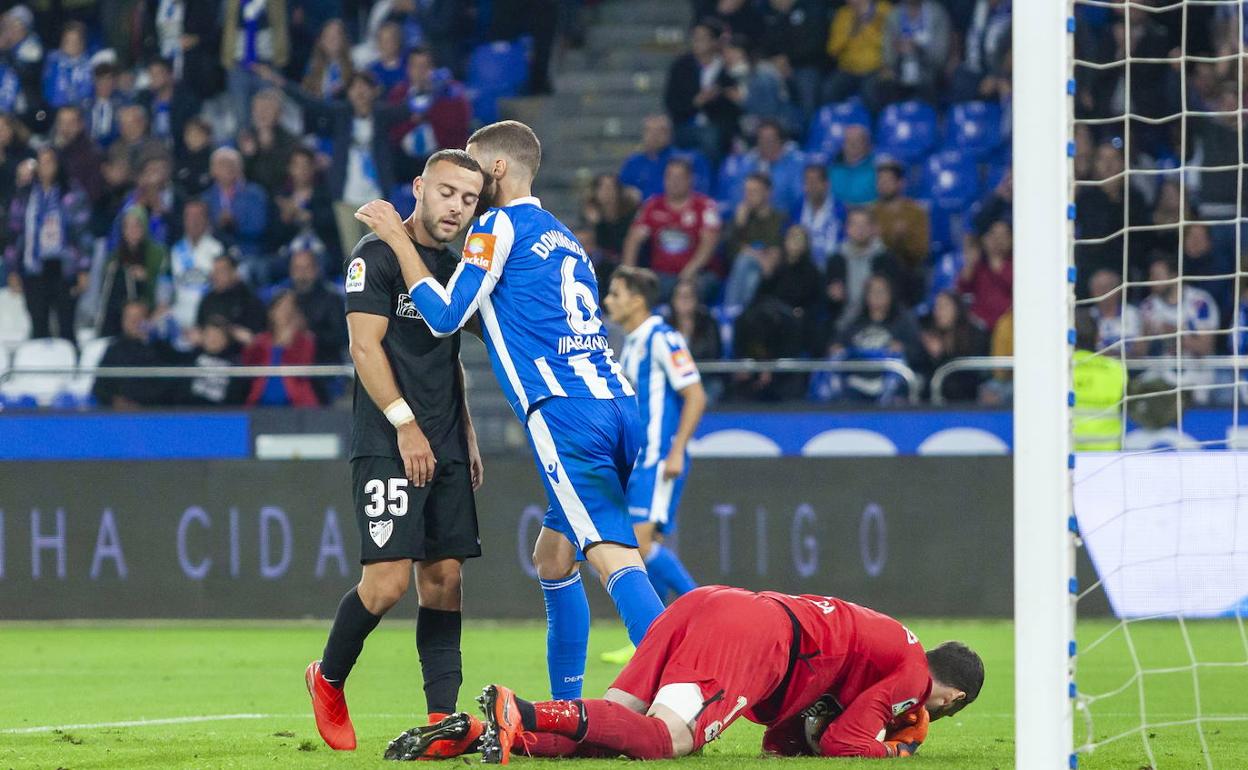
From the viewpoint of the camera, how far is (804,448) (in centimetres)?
1209

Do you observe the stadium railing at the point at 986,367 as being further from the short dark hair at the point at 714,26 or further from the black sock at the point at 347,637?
the black sock at the point at 347,637

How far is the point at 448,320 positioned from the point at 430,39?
11.6 m

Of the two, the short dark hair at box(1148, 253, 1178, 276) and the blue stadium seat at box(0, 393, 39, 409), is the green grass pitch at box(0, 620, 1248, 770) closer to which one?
the blue stadium seat at box(0, 393, 39, 409)

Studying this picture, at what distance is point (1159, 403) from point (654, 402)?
13.7 feet

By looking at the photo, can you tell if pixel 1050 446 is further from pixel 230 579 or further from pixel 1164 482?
pixel 230 579

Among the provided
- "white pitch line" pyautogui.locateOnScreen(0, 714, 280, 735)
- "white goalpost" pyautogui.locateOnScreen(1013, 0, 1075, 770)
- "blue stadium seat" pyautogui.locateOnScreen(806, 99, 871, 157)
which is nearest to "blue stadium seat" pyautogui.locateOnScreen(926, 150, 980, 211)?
"blue stadium seat" pyautogui.locateOnScreen(806, 99, 871, 157)

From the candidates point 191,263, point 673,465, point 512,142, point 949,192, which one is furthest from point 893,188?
point 512,142

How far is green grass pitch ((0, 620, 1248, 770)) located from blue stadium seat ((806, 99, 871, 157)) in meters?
5.31

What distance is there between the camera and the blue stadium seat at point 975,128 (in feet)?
49.9

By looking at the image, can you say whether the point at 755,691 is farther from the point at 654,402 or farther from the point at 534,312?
the point at 654,402

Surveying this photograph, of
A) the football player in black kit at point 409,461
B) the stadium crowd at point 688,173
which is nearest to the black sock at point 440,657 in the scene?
the football player in black kit at point 409,461

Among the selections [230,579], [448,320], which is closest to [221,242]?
[230,579]

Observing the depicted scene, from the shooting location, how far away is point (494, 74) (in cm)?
1652

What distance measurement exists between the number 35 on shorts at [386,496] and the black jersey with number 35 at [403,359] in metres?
0.10
